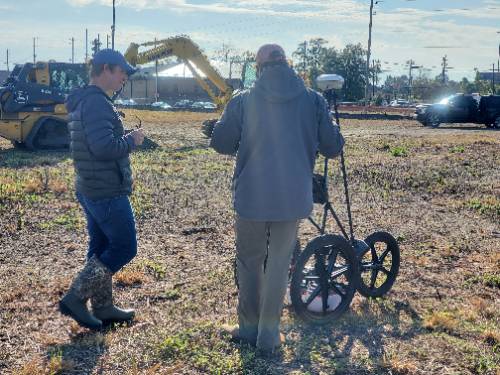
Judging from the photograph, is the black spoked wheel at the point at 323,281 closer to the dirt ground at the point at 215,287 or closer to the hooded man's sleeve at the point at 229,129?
the dirt ground at the point at 215,287

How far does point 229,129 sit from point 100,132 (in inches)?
31.9

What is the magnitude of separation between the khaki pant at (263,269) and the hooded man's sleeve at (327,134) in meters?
0.51

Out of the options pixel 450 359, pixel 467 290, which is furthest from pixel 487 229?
pixel 450 359

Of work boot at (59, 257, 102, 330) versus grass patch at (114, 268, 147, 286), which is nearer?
work boot at (59, 257, 102, 330)

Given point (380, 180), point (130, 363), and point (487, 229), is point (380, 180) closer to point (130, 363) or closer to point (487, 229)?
point (487, 229)

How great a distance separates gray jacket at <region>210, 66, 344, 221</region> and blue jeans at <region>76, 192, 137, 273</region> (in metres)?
0.83

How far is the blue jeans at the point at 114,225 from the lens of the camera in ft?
13.2

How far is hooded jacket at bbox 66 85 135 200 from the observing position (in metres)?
3.85

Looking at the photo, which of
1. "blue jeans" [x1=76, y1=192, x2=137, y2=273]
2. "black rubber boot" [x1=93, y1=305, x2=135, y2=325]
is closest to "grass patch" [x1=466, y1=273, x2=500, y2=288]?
"black rubber boot" [x1=93, y1=305, x2=135, y2=325]

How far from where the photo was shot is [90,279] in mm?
4094

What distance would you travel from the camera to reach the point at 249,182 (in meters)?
3.67

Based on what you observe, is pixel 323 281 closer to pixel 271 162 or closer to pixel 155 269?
pixel 271 162

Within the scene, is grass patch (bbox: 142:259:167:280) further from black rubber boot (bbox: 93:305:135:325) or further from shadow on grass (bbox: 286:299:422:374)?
shadow on grass (bbox: 286:299:422:374)

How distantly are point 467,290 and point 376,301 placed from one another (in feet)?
3.20
